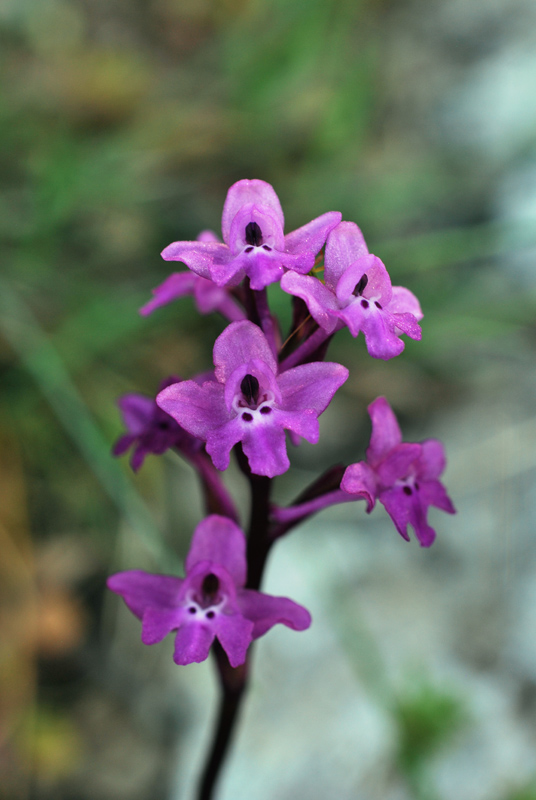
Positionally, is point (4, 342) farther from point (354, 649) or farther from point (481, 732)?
point (481, 732)

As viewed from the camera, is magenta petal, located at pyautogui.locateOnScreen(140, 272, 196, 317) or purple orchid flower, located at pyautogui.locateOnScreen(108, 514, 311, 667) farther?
magenta petal, located at pyautogui.locateOnScreen(140, 272, 196, 317)

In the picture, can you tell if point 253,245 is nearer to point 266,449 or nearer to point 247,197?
point 247,197

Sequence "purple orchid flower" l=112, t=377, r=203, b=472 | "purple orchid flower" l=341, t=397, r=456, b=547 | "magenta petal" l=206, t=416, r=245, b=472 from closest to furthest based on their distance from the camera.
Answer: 1. "magenta petal" l=206, t=416, r=245, b=472
2. "purple orchid flower" l=341, t=397, r=456, b=547
3. "purple orchid flower" l=112, t=377, r=203, b=472

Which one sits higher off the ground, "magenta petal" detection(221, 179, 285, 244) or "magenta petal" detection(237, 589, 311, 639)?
"magenta petal" detection(221, 179, 285, 244)

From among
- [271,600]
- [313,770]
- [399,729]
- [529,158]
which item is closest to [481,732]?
[399,729]

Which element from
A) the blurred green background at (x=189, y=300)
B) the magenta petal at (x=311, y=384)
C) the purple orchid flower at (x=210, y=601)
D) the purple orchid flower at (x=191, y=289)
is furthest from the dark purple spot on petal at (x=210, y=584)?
the blurred green background at (x=189, y=300)

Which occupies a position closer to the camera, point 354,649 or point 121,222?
point 354,649

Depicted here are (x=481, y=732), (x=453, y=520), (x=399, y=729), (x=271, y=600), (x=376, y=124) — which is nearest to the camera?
(x=271, y=600)

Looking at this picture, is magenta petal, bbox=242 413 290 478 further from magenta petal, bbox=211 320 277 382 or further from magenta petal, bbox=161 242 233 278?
magenta petal, bbox=161 242 233 278

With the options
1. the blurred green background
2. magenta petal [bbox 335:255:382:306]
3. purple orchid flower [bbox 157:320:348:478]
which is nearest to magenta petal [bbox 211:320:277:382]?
purple orchid flower [bbox 157:320:348:478]
